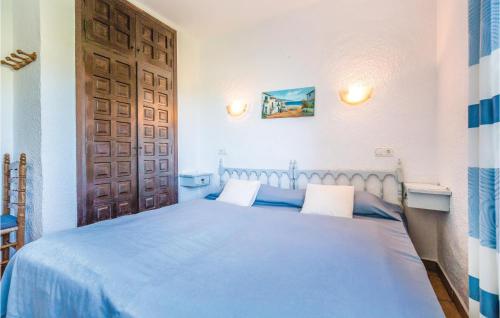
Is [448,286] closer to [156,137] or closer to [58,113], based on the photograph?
[156,137]

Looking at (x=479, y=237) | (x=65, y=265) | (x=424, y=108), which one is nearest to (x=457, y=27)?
(x=424, y=108)

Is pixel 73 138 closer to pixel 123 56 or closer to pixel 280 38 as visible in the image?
pixel 123 56

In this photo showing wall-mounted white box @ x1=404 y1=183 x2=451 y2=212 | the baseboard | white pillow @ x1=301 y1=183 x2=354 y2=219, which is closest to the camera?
the baseboard

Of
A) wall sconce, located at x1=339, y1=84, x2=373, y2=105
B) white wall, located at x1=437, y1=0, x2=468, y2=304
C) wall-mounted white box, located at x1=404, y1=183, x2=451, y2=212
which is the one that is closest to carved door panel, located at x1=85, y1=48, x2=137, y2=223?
wall sconce, located at x1=339, y1=84, x2=373, y2=105

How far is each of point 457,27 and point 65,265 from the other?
293 cm

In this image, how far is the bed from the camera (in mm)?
804

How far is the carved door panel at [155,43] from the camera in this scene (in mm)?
2660

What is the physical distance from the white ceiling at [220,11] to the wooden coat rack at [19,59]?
130 centimetres

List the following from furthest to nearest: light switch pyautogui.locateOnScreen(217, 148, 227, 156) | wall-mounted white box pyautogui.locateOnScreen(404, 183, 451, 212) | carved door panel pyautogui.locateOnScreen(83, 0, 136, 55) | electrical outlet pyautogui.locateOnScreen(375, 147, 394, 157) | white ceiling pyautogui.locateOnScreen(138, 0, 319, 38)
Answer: light switch pyautogui.locateOnScreen(217, 148, 227, 156) < white ceiling pyautogui.locateOnScreen(138, 0, 319, 38) < electrical outlet pyautogui.locateOnScreen(375, 147, 394, 157) < carved door panel pyautogui.locateOnScreen(83, 0, 136, 55) < wall-mounted white box pyautogui.locateOnScreen(404, 183, 451, 212)

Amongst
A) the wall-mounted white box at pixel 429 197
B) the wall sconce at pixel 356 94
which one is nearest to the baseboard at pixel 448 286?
the wall-mounted white box at pixel 429 197

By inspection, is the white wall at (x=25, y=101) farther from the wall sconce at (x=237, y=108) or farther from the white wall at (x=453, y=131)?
the white wall at (x=453, y=131)

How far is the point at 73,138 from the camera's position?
2.09 meters

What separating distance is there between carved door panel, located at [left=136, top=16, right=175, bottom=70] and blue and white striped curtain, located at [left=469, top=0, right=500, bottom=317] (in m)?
2.92

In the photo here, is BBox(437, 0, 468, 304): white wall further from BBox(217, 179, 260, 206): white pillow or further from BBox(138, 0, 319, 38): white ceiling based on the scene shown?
BBox(217, 179, 260, 206): white pillow
